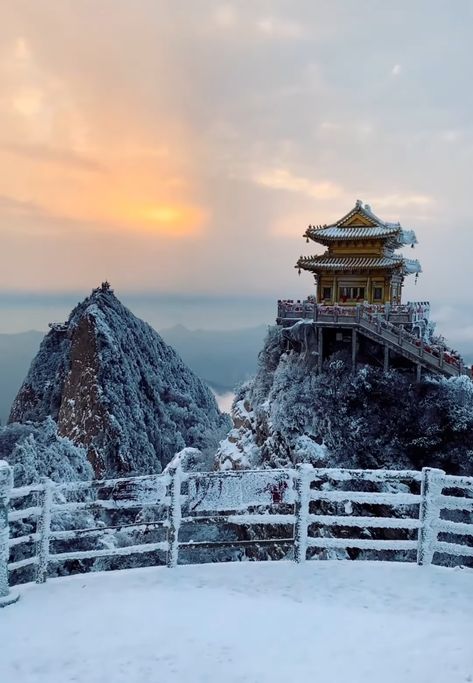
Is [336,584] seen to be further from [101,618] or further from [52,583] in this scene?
[52,583]

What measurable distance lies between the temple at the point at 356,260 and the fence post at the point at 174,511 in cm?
2570

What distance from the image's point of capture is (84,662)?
15.7ft

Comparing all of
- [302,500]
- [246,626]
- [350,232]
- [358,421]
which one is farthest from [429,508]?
[350,232]

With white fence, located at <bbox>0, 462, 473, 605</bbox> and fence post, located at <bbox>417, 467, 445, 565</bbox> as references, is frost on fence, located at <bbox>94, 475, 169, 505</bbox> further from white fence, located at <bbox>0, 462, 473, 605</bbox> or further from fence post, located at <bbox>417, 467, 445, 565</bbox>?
fence post, located at <bbox>417, 467, 445, 565</bbox>

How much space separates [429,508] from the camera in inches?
266

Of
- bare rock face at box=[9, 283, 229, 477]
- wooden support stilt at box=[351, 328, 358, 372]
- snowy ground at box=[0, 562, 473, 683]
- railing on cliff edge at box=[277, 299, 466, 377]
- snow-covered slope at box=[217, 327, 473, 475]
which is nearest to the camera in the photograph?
snowy ground at box=[0, 562, 473, 683]

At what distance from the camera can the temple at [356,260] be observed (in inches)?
1215

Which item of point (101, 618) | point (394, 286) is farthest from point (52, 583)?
point (394, 286)

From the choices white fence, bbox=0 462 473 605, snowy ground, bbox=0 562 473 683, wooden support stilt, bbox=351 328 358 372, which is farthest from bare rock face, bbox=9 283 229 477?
snowy ground, bbox=0 562 473 683

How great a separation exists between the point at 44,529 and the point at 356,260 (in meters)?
27.5

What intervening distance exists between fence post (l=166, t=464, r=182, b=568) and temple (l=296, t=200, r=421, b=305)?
25702 millimetres

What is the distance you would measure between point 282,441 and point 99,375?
4243 cm

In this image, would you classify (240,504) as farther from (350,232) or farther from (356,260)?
(350,232)

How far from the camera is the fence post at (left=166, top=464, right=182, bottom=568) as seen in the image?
654 centimetres
